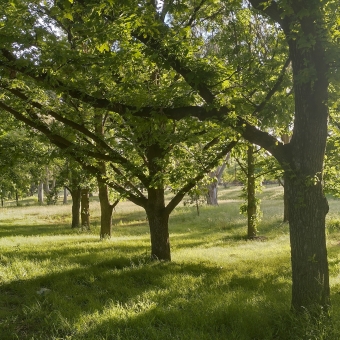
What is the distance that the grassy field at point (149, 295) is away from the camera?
5.02 metres

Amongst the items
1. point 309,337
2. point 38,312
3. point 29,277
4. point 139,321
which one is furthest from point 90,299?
point 309,337

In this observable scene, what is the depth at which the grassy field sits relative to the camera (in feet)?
16.5

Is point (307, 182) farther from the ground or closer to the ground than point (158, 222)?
farther from the ground

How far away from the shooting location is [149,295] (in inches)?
263

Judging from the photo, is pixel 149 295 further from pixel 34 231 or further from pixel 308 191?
pixel 34 231

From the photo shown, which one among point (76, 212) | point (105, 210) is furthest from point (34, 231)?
point (105, 210)

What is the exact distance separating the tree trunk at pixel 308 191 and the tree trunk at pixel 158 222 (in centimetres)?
509

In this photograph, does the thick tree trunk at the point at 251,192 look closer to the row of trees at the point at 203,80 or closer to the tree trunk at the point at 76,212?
the row of trees at the point at 203,80

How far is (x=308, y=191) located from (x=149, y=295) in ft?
11.6

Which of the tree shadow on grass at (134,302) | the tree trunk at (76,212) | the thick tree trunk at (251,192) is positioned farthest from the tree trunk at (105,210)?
the tree trunk at (76,212)

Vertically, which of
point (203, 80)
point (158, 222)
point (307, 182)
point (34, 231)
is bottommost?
point (34, 231)

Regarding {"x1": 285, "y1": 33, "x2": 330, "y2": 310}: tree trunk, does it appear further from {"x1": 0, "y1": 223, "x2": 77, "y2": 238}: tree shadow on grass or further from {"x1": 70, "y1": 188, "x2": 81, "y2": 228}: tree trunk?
{"x1": 70, "y1": 188, "x2": 81, "y2": 228}: tree trunk

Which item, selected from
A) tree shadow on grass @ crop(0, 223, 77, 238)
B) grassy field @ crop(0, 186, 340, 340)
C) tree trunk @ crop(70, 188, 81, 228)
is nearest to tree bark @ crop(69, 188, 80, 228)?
tree trunk @ crop(70, 188, 81, 228)

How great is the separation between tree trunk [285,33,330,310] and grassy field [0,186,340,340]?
45 centimetres
